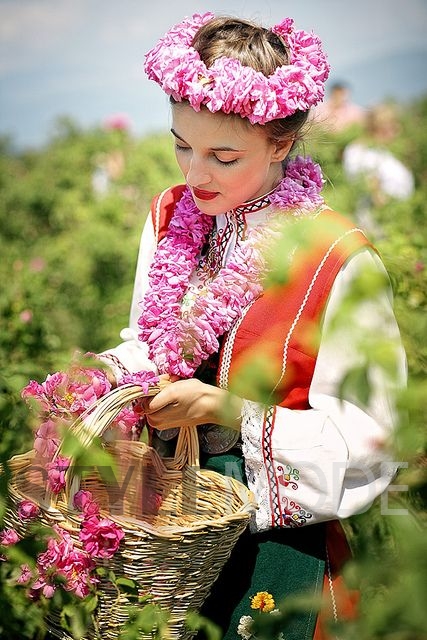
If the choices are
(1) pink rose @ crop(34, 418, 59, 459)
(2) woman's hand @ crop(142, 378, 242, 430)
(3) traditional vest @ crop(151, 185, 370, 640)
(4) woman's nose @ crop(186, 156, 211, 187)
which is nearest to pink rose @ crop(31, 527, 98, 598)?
(1) pink rose @ crop(34, 418, 59, 459)

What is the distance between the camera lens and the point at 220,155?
1.68 meters

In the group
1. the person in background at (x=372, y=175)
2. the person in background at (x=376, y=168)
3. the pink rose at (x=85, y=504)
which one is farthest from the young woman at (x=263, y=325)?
the person in background at (x=376, y=168)

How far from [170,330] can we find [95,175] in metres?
6.02

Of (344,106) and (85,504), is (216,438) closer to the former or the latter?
(85,504)

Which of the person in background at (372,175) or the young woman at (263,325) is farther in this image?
the person in background at (372,175)

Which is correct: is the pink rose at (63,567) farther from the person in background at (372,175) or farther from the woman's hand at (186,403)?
the person in background at (372,175)

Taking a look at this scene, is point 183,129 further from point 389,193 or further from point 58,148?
point 58,148

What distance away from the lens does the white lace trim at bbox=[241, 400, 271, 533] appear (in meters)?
1.64

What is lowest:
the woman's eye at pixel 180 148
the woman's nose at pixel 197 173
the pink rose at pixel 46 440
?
the pink rose at pixel 46 440

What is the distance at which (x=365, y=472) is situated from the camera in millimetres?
1631

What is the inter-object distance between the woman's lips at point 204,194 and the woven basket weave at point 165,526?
454mm

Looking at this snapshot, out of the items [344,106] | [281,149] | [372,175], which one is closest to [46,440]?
[281,149]

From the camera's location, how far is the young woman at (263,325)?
63.5 inches

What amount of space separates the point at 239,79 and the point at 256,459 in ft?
2.51
